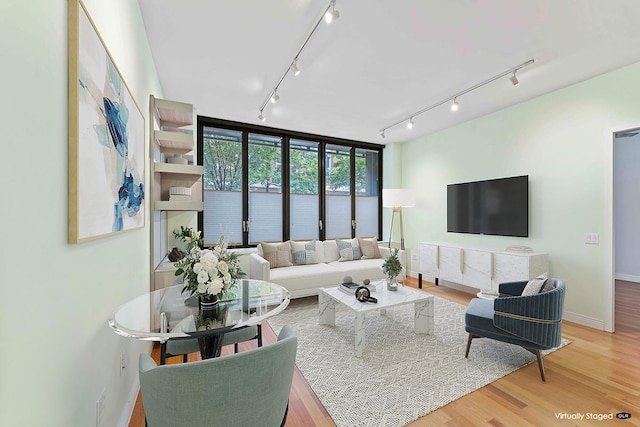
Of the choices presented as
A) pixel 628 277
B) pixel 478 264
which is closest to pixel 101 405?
pixel 478 264

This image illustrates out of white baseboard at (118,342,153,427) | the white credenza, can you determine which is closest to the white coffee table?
the white credenza

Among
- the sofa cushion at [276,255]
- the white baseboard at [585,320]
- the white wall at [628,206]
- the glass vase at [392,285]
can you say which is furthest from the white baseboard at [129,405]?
the white wall at [628,206]

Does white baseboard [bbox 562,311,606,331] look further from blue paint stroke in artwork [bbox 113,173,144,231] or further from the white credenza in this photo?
blue paint stroke in artwork [bbox 113,173,144,231]

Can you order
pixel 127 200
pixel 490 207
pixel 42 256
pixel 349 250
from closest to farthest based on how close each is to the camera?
pixel 42 256
pixel 127 200
pixel 490 207
pixel 349 250

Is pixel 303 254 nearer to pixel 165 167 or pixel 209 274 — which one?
pixel 165 167

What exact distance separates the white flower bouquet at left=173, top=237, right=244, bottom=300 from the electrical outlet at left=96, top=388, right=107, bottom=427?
582mm

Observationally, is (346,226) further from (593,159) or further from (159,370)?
(159,370)

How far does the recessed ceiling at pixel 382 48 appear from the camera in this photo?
2.10m

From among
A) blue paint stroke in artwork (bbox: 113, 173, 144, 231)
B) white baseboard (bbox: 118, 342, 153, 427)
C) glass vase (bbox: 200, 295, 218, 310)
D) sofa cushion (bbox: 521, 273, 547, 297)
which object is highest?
blue paint stroke in artwork (bbox: 113, 173, 144, 231)

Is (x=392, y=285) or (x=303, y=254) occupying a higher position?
(x=303, y=254)

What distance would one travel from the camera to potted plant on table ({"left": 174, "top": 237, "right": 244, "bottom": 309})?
1508 mm

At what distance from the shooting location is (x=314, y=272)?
409 centimetres

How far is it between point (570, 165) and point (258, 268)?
4120 millimetres

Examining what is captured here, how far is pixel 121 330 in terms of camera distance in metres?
1.28
